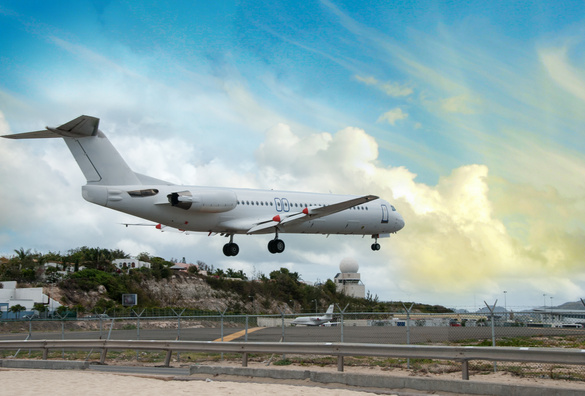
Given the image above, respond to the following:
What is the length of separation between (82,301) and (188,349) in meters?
51.6

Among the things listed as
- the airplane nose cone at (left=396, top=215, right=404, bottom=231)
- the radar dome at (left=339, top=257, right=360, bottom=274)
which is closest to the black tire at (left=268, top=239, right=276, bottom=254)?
the airplane nose cone at (left=396, top=215, right=404, bottom=231)

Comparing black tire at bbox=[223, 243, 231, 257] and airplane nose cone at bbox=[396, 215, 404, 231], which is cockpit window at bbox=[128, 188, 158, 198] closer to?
black tire at bbox=[223, 243, 231, 257]

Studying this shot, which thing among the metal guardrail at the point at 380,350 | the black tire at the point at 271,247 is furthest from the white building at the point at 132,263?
the metal guardrail at the point at 380,350

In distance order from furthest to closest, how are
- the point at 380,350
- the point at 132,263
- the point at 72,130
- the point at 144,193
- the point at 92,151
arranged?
1. the point at 132,263
2. the point at 144,193
3. the point at 92,151
4. the point at 72,130
5. the point at 380,350

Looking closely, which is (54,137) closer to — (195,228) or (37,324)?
(195,228)

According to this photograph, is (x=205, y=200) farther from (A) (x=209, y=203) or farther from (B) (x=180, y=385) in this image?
(B) (x=180, y=385)

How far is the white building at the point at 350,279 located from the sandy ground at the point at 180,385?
59.0 meters

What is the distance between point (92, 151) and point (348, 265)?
178 feet

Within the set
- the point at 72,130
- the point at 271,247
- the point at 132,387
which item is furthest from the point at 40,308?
the point at 132,387

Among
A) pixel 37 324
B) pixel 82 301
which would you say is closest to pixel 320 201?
pixel 37 324

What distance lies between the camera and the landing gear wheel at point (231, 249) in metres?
31.8

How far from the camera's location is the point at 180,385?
12281mm

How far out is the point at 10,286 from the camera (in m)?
67.1

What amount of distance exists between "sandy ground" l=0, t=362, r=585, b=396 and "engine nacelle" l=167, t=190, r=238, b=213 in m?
12.7
